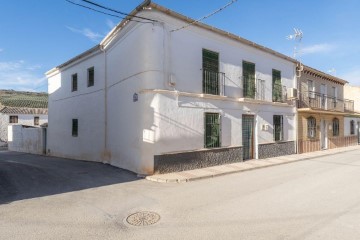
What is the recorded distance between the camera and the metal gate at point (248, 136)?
1338 cm

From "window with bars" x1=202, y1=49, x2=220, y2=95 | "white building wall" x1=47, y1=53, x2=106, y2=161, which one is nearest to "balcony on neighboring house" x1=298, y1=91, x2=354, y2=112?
"window with bars" x1=202, y1=49, x2=220, y2=95

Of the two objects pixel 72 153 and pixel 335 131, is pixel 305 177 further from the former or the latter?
pixel 335 131

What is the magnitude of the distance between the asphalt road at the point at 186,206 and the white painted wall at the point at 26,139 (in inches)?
442

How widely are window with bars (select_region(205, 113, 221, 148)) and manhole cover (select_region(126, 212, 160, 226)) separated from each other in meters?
6.12

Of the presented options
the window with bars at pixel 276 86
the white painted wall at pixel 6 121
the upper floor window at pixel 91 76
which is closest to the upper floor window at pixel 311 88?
the window with bars at pixel 276 86

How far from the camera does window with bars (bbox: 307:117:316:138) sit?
18141 millimetres

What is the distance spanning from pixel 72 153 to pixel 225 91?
33.0 ft

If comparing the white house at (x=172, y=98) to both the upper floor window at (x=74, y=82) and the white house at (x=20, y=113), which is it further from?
the white house at (x=20, y=113)

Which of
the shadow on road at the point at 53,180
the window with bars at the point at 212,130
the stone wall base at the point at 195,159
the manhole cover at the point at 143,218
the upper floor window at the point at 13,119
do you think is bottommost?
the manhole cover at the point at 143,218

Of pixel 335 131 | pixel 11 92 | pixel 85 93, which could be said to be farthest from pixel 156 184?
pixel 11 92

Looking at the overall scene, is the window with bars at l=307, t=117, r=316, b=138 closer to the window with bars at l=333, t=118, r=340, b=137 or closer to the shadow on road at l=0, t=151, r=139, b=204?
the window with bars at l=333, t=118, r=340, b=137

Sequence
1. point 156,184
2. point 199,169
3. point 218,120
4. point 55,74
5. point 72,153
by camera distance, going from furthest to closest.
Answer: point 55,74 < point 72,153 < point 218,120 < point 199,169 < point 156,184

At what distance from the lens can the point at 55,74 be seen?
1819 cm

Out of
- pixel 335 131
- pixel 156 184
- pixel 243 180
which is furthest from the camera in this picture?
pixel 335 131
